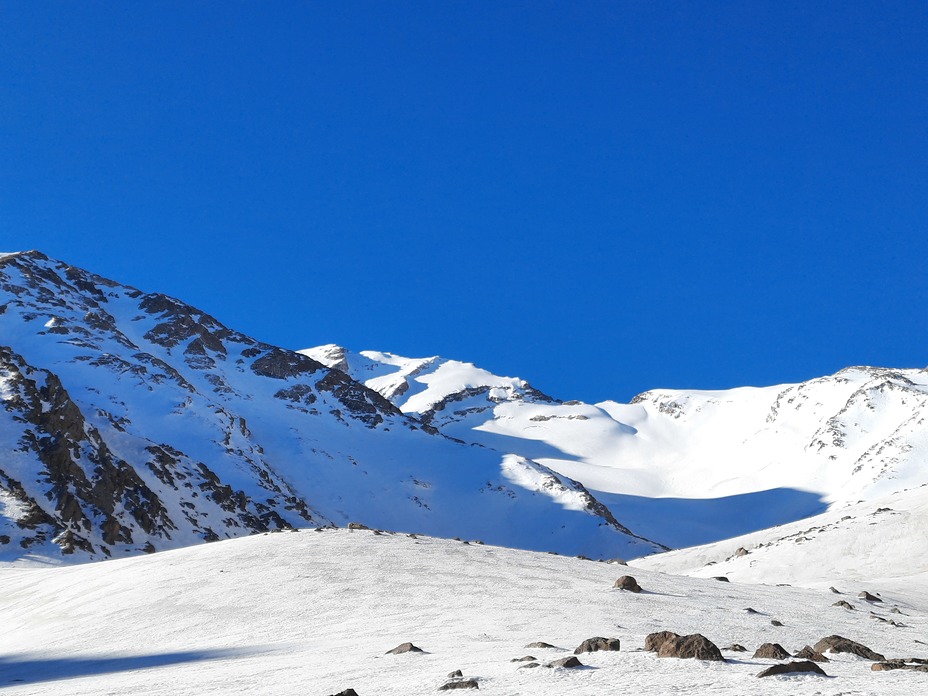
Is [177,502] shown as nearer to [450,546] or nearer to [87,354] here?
[87,354]

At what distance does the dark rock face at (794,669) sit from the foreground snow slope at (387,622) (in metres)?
0.21

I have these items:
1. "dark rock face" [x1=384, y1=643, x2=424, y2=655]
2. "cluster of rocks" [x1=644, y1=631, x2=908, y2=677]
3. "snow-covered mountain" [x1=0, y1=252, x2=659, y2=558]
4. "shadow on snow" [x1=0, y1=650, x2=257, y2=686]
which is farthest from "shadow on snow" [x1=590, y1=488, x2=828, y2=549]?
"dark rock face" [x1=384, y1=643, x2=424, y2=655]

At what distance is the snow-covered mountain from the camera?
208 ft

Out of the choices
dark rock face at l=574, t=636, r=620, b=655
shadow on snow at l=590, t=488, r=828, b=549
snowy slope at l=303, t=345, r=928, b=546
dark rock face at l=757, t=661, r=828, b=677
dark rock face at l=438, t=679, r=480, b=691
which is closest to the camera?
dark rock face at l=757, t=661, r=828, b=677

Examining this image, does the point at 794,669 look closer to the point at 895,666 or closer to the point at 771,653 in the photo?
the point at 895,666

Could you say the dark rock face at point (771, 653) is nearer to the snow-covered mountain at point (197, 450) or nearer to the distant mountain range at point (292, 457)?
the snow-covered mountain at point (197, 450)

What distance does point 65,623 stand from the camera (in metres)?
20.6

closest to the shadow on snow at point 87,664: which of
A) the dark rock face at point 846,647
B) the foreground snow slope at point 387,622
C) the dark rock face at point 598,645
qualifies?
the foreground snow slope at point 387,622

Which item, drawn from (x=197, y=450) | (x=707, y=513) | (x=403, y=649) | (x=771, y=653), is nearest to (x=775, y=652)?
(x=771, y=653)

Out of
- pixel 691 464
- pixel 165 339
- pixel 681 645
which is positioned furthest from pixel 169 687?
pixel 691 464

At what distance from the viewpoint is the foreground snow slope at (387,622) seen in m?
9.89

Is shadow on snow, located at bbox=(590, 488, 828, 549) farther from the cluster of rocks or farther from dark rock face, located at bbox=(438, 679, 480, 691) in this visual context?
dark rock face, located at bbox=(438, 679, 480, 691)

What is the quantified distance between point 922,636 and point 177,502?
68704 mm

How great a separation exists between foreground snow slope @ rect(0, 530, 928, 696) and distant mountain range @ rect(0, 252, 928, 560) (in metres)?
33.1
